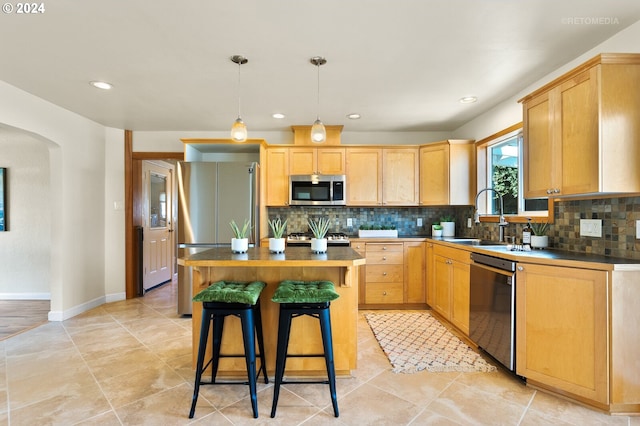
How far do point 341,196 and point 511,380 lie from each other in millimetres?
2662

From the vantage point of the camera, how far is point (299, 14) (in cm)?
192

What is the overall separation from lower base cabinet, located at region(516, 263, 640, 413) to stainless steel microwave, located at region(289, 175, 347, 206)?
2417mm

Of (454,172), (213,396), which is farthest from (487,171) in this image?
(213,396)

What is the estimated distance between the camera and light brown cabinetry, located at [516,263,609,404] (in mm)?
1880

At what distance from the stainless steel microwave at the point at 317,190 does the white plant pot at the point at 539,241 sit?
2187 millimetres

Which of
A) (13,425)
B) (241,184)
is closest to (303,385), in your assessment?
(13,425)

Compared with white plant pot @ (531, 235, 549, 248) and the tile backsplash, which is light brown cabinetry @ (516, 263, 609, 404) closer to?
the tile backsplash

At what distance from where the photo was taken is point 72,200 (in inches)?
149

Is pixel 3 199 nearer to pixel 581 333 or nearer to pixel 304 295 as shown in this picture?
pixel 304 295

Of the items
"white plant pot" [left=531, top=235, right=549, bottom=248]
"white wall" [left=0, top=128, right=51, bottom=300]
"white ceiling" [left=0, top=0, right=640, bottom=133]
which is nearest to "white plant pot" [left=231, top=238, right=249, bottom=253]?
"white ceiling" [left=0, top=0, right=640, bottom=133]

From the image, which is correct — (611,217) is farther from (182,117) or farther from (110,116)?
(110,116)

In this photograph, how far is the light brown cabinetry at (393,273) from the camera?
4016mm

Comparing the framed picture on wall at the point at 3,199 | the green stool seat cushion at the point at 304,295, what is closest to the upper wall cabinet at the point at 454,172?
the green stool seat cushion at the point at 304,295

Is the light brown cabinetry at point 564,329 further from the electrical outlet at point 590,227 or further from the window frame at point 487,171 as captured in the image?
the window frame at point 487,171
